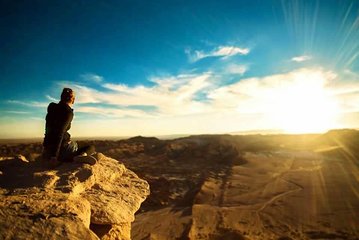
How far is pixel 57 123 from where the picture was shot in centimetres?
495

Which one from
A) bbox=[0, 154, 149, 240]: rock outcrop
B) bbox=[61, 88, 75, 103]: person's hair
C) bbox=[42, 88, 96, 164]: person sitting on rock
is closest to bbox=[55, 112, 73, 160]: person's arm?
bbox=[42, 88, 96, 164]: person sitting on rock

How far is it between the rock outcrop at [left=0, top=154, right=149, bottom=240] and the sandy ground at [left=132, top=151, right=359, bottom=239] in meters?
4.49

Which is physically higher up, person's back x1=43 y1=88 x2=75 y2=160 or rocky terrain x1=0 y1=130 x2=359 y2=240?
person's back x1=43 y1=88 x2=75 y2=160

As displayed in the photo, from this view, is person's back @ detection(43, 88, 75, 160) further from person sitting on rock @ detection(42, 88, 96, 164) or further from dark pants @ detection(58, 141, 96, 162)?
dark pants @ detection(58, 141, 96, 162)

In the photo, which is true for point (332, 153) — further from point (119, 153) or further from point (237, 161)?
point (119, 153)

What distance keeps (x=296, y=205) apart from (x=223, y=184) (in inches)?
180

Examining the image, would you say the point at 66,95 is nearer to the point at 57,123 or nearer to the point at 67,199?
the point at 57,123

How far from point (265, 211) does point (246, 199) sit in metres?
1.74

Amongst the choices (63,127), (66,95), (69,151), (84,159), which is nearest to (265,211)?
(84,159)

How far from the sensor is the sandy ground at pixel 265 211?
9.60 metres

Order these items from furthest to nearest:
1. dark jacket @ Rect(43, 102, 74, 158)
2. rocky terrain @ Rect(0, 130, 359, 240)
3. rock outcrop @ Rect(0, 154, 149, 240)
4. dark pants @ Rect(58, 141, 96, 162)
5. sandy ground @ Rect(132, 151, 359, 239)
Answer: rocky terrain @ Rect(0, 130, 359, 240) → sandy ground @ Rect(132, 151, 359, 239) → dark pants @ Rect(58, 141, 96, 162) → dark jacket @ Rect(43, 102, 74, 158) → rock outcrop @ Rect(0, 154, 149, 240)

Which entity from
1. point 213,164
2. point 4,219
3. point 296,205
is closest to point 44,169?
point 4,219

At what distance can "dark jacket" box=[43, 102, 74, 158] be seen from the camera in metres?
4.94

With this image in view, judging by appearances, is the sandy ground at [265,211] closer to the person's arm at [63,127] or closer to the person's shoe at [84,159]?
the person's shoe at [84,159]
